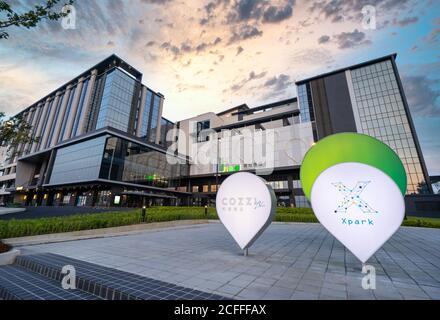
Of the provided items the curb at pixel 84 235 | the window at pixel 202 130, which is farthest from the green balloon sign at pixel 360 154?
the window at pixel 202 130

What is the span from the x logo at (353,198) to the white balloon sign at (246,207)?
2.19 m

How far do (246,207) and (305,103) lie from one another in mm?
56092

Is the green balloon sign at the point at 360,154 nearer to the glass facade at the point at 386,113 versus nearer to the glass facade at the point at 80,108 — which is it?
the glass facade at the point at 386,113

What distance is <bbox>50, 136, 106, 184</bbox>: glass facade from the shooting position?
39.0 metres

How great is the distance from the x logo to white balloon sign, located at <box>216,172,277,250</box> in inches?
86.4

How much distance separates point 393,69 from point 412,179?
27459 millimetres

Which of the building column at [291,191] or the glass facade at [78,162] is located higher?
the glass facade at [78,162]

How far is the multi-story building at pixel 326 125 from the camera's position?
45406 millimetres

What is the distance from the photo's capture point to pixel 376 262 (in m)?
6.44

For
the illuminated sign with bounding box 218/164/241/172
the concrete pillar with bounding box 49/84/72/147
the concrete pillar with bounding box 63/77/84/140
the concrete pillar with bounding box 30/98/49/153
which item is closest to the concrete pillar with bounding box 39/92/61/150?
the concrete pillar with bounding box 30/98/49/153

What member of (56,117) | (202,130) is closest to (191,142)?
(202,130)

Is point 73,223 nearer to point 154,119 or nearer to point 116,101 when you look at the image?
point 116,101
